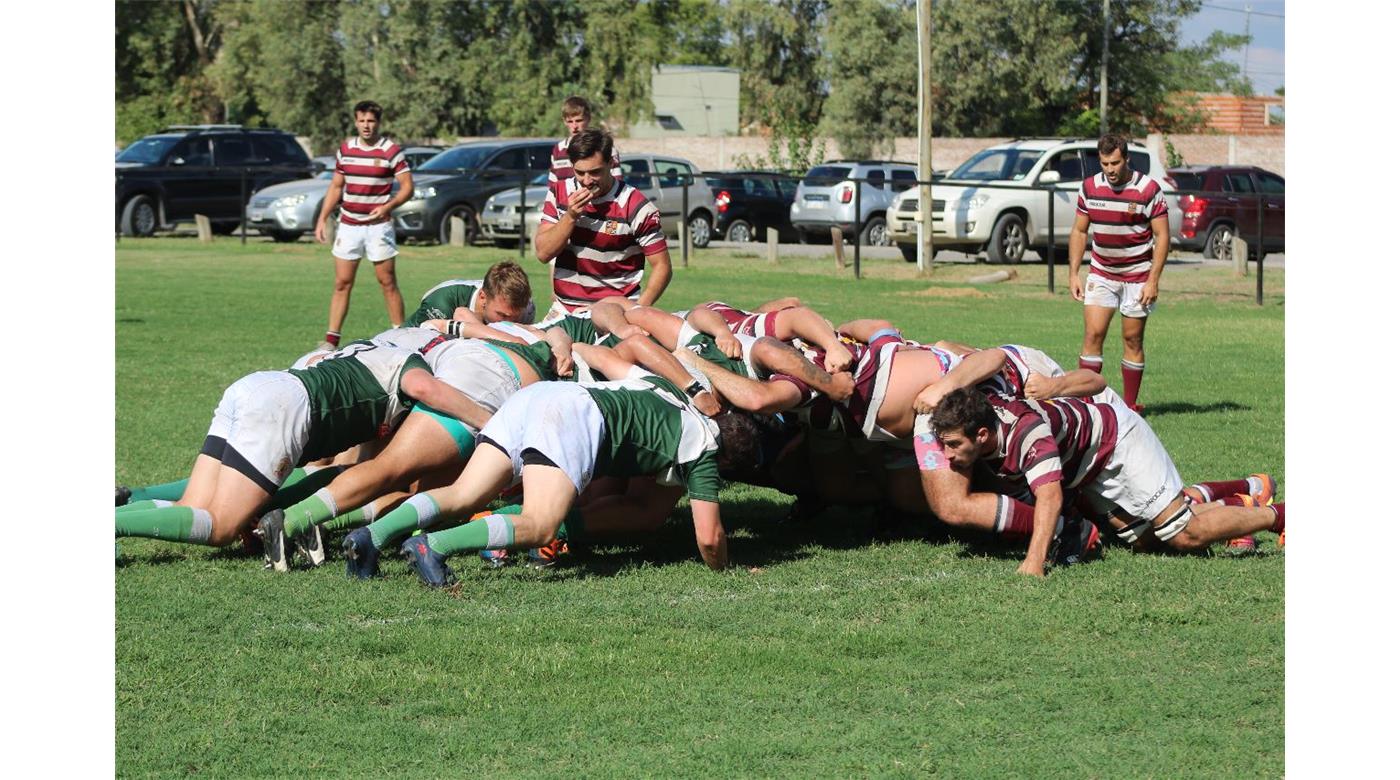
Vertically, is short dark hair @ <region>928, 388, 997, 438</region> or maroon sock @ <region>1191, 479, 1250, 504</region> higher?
short dark hair @ <region>928, 388, 997, 438</region>

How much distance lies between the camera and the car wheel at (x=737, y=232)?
107 feet

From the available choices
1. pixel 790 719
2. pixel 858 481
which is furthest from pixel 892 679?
pixel 858 481

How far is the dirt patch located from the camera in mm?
21391

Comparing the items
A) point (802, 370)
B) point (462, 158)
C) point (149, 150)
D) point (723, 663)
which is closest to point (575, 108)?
point (802, 370)

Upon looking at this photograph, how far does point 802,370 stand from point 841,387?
0.19 meters

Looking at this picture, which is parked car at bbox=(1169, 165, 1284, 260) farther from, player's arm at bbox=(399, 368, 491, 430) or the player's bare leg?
player's arm at bbox=(399, 368, 491, 430)

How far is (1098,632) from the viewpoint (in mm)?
6230

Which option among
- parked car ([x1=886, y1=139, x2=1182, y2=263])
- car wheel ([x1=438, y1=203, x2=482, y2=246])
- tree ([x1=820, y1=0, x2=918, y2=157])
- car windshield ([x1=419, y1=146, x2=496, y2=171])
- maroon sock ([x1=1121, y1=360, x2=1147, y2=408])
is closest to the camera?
maroon sock ([x1=1121, y1=360, x2=1147, y2=408])

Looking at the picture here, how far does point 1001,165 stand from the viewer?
27312 mm

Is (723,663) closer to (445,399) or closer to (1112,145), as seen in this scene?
(445,399)

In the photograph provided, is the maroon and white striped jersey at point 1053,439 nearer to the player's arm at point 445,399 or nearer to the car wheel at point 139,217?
the player's arm at point 445,399

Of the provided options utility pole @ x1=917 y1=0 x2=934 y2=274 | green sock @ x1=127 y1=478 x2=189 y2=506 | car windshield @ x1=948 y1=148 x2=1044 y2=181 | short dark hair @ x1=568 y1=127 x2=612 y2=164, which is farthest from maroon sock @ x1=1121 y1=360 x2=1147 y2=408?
car windshield @ x1=948 y1=148 x2=1044 y2=181

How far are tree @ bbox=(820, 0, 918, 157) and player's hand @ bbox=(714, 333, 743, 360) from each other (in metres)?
47.1

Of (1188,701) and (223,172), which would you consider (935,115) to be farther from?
(1188,701)
